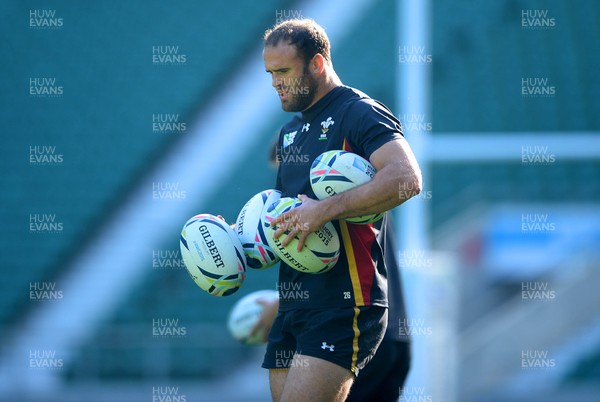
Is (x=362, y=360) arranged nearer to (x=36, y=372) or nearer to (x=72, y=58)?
(x=36, y=372)

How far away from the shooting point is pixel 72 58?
1167 cm

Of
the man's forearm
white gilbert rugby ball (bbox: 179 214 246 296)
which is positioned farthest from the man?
white gilbert rugby ball (bbox: 179 214 246 296)

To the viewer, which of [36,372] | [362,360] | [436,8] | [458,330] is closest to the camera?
[362,360]

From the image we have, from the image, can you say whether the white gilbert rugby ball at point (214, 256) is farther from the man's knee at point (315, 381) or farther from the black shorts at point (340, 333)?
the man's knee at point (315, 381)

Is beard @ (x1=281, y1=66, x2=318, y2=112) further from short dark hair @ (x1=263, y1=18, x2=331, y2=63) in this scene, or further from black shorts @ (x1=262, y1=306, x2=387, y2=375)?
black shorts @ (x1=262, y1=306, x2=387, y2=375)

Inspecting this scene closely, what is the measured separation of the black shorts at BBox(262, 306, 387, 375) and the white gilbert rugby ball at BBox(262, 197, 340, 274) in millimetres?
197


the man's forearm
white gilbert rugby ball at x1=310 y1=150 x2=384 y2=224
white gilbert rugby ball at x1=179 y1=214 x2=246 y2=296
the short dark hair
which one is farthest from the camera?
white gilbert rugby ball at x1=179 y1=214 x2=246 y2=296

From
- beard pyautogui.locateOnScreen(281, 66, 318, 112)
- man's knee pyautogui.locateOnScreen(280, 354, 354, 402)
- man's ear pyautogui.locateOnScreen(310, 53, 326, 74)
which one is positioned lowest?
man's knee pyautogui.locateOnScreen(280, 354, 354, 402)

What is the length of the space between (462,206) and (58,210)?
16.5 ft

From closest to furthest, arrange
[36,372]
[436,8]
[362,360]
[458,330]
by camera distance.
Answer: [362,360] < [36,372] < [458,330] < [436,8]

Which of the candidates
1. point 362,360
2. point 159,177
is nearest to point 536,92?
point 159,177

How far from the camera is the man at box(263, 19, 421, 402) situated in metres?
3.53

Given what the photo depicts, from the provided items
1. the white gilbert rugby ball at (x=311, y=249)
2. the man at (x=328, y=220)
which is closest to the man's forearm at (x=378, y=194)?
the man at (x=328, y=220)

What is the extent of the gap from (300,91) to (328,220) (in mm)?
653
